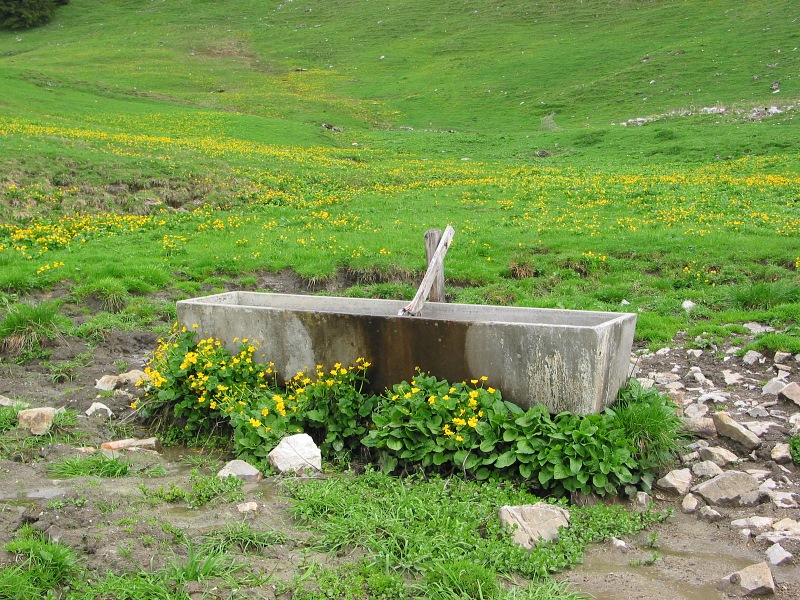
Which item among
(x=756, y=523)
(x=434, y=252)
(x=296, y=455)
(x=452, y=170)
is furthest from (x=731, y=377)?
(x=452, y=170)

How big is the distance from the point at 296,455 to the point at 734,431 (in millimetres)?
4329

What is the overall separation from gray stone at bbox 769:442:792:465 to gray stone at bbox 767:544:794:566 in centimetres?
157

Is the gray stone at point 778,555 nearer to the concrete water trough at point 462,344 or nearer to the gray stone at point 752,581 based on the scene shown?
the gray stone at point 752,581

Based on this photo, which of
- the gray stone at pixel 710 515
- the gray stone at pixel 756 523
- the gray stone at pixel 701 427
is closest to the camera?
the gray stone at pixel 756 523

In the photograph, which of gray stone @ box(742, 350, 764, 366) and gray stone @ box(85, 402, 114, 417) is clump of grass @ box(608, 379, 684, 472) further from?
→ gray stone @ box(85, 402, 114, 417)

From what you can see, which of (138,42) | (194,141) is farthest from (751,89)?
(138,42)

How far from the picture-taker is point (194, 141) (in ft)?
95.3

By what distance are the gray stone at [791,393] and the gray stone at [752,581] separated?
3.23 m

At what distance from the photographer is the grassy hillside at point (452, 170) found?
13.3 metres

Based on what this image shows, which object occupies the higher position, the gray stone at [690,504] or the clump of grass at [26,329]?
the clump of grass at [26,329]

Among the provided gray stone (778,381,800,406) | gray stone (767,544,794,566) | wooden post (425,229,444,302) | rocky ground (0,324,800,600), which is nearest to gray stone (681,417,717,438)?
rocky ground (0,324,800,600)

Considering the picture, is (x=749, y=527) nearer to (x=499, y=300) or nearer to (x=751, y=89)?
(x=499, y=300)

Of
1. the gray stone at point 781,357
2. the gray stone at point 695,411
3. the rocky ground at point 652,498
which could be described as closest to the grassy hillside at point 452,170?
the gray stone at point 781,357

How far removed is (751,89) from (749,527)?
44.4 metres
